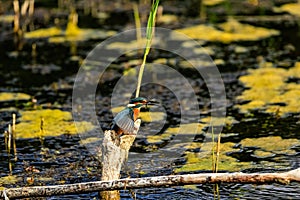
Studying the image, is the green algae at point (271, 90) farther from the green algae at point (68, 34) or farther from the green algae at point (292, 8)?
the green algae at point (68, 34)

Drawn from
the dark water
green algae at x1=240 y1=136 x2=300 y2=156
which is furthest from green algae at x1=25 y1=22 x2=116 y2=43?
green algae at x1=240 y1=136 x2=300 y2=156

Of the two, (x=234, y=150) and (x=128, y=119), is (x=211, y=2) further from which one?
(x=128, y=119)

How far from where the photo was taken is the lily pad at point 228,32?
912 centimetres

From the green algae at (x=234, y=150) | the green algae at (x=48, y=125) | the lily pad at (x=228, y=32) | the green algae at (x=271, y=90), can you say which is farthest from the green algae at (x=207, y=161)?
the lily pad at (x=228, y=32)

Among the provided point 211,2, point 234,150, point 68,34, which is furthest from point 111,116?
point 211,2

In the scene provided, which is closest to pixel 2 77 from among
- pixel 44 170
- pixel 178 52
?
pixel 178 52

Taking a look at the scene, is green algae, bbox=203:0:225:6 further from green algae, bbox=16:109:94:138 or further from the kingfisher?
the kingfisher

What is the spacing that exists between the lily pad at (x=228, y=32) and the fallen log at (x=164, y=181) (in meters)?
5.33

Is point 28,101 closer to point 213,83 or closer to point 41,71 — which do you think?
point 41,71

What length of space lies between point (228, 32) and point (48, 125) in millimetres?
3837

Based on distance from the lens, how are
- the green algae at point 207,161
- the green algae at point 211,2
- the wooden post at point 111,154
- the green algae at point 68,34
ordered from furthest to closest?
the green algae at point 211,2 → the green algae at point 68,34 → the green algae at point 207,161 → the wooden post at point 111,154

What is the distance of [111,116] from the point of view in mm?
6719

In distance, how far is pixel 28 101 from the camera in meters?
7.11

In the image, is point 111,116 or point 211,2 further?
point 211,2
